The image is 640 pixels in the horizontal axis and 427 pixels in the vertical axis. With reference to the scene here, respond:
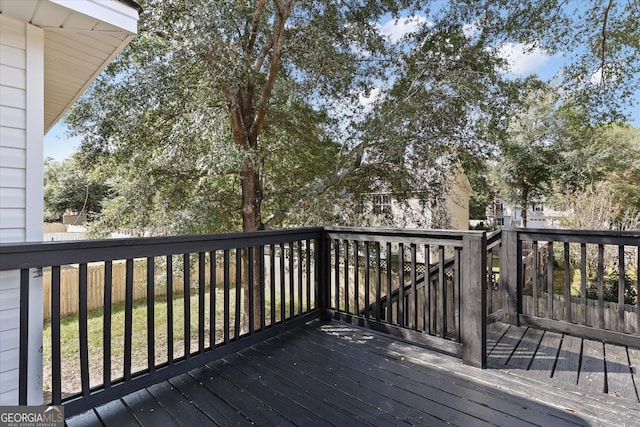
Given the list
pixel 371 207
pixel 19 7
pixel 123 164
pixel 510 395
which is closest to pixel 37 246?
pixel 19 7

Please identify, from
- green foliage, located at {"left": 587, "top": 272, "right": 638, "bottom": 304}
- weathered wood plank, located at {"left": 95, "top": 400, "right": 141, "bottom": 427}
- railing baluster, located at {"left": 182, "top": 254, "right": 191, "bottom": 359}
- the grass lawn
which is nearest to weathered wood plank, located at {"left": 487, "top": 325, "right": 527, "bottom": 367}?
railing baluster, located at {"left": 182, "top": 254, "right": 191, "bottom": 359}

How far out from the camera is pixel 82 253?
1.88 metres

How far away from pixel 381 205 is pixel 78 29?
246 inches

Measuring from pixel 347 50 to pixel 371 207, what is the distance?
3163 millimetres

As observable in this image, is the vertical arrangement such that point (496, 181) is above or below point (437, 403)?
above

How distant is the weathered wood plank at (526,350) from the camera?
8.43 feet

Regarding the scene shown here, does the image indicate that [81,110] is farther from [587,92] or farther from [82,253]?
[587,92]

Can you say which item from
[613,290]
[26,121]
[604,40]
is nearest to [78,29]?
[26,121]

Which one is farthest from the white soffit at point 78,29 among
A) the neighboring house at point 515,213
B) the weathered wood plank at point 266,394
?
the neighboring house at point 515,213

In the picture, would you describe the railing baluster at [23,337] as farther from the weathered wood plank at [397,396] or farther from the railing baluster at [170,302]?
the weathered wood plank at [397,396]

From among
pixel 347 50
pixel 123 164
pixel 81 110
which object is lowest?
pixel 123 164

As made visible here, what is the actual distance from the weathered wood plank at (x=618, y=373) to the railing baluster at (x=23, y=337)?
3359 mm

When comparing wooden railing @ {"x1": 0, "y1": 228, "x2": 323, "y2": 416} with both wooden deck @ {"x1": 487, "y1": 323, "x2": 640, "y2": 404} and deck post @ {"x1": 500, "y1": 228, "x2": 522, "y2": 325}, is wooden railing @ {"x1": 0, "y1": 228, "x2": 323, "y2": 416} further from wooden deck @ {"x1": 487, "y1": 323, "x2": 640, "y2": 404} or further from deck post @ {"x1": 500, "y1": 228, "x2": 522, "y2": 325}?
deck post @ {"x1": 500, "y1": 228, "x2": 522, "y2": 325}

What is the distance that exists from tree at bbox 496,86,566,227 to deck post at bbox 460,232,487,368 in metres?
11.7
